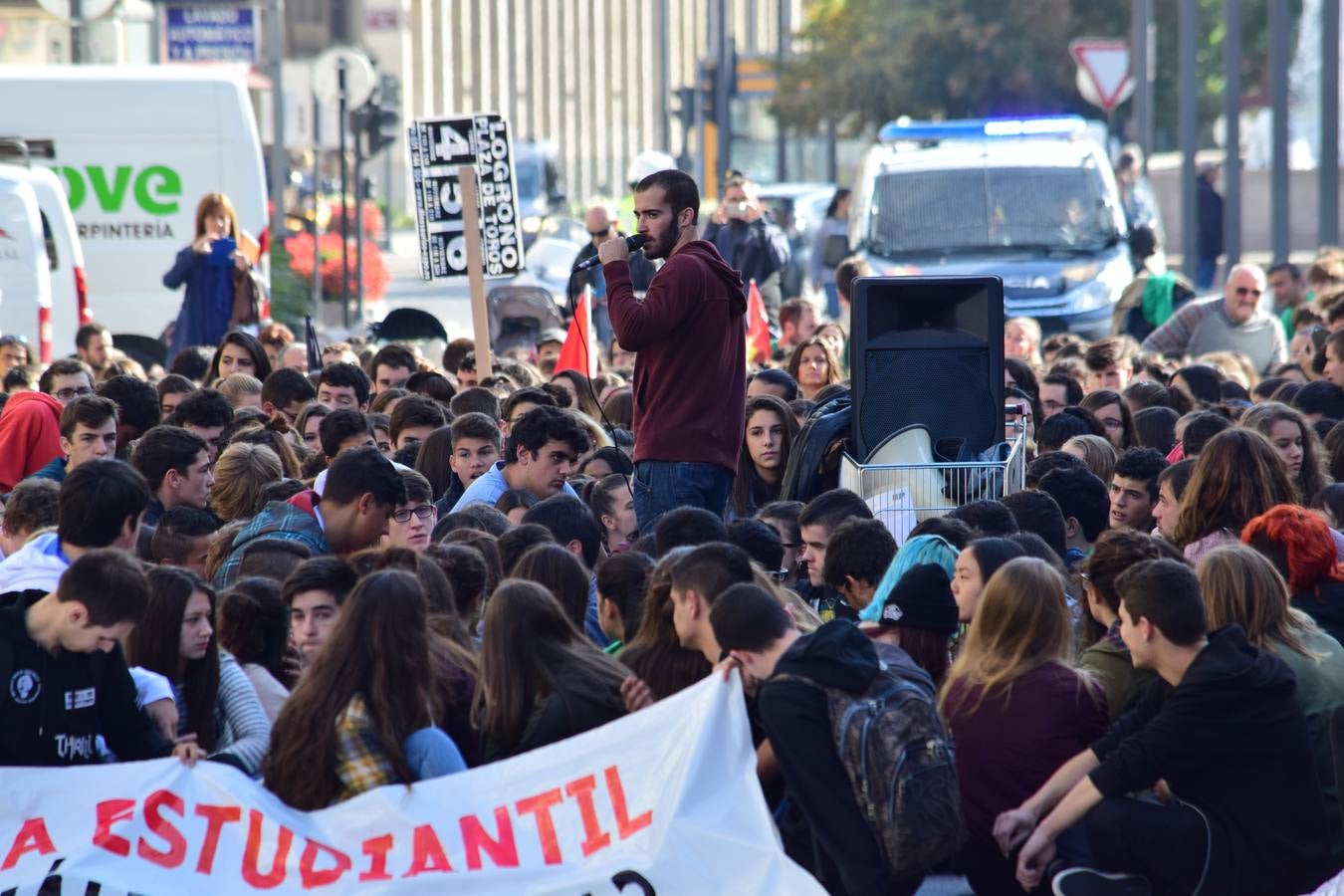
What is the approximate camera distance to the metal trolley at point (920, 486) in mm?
9375

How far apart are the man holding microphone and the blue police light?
13691 mm

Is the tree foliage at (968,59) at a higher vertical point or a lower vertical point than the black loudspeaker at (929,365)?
higher

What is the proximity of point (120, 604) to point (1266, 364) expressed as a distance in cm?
1160

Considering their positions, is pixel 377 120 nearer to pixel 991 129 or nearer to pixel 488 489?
pixel 991 129

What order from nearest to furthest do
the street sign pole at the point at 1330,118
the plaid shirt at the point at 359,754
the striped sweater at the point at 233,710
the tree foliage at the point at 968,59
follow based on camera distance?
the plaid shirt at the point at 359,754, the striped sweater at the point at 233,710, the street sign pole at the point at 1330,118, the tree foliage at the point at 968,59

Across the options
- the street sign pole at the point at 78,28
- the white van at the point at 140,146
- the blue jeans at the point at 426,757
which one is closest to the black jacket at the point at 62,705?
the blue jeans at the point at 426,757

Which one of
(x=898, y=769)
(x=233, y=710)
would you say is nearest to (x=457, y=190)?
(x=233, y=710)

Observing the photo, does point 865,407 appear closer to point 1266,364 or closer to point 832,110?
point 1266,364

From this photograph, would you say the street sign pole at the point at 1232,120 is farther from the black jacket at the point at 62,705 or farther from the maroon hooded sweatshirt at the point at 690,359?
the black jacket at the point at 62,705

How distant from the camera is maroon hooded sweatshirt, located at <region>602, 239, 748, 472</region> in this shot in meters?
8.28

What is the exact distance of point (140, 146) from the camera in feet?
68.4

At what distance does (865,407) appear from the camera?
10039 millimetres

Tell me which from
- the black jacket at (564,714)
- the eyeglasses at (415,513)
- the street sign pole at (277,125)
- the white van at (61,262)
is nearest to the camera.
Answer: the black jacket at (564,714)

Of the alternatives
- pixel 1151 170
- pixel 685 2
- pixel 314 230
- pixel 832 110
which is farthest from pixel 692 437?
pixel 685 2
